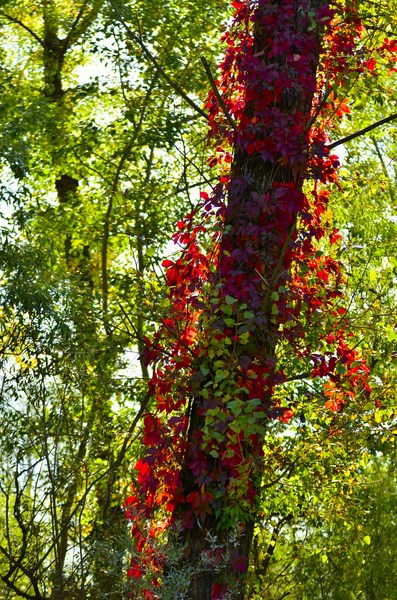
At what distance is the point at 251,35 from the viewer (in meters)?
5.70

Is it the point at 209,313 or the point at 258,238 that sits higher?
the point at 258,238

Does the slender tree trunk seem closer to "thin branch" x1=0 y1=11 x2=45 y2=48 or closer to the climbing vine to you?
the climbing vine

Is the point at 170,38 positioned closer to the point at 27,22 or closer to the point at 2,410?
the point at 27,22

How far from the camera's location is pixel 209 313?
5.20 metres

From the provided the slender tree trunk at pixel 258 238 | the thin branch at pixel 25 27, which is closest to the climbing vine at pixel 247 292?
the slender tree trunk at pixel 258 238

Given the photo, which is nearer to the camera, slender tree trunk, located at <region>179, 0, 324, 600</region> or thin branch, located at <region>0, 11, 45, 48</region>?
slender tree trunk, located at <region>179, 0, 324, 600</region>

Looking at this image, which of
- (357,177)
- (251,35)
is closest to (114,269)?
(357,177)

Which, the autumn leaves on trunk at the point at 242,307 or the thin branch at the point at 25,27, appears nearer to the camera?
the autumn leaves on trunk at the point at 242,307

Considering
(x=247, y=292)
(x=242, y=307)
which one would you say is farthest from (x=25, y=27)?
(x=242, y=307)

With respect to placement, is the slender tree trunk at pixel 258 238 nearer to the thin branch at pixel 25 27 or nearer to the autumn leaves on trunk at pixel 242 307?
the autumn leaves on trunk at pixel 242 307

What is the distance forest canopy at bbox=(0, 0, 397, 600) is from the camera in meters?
5.02

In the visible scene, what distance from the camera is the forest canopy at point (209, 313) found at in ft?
16.5

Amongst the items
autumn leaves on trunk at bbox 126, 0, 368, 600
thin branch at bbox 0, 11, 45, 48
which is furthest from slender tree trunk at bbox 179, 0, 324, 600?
thin branch at bbox 0, 11, 45, 48

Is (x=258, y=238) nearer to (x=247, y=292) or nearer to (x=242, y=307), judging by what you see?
(x=247, y=292)
